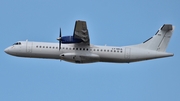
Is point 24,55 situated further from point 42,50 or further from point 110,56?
point 110,56

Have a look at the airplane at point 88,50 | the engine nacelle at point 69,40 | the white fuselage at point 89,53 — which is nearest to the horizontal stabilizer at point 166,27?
the airplane at point 88,50

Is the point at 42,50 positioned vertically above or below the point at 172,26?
below

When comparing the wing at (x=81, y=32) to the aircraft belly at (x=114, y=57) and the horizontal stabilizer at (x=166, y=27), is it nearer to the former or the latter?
the aircraft belly at (x=114, y=57)

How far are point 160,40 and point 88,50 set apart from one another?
24.6 feet

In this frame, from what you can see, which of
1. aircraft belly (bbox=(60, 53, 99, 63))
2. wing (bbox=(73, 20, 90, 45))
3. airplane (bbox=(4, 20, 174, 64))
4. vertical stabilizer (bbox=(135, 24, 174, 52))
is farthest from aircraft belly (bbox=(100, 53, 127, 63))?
vertical stabilizer (bbox=(135, 24, 174, 52))

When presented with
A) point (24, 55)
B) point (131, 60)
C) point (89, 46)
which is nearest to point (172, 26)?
point (131, 60)

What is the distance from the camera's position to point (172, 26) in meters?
43.1

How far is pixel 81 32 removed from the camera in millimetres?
41219

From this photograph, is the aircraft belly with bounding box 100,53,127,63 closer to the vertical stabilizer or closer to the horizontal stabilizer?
the vertical stabilizer

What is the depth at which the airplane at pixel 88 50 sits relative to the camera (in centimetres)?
4233

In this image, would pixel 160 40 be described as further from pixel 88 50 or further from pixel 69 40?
pixel 69 40

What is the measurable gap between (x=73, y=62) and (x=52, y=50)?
8.13 ft

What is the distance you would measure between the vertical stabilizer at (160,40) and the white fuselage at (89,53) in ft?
2.44

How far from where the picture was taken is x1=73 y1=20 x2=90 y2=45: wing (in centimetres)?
3975
